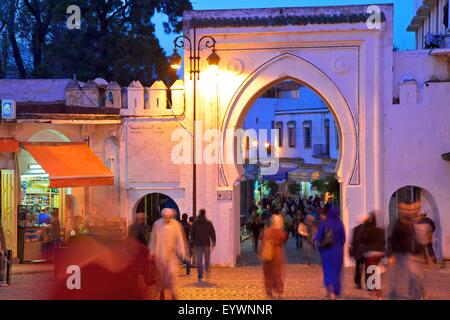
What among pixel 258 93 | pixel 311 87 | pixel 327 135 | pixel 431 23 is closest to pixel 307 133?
pixel 327 135

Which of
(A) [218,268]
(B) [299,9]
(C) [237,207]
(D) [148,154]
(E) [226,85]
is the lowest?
(A) [218,268]

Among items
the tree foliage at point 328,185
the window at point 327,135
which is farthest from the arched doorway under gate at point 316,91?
the window at point 327,135

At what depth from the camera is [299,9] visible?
18859 mm

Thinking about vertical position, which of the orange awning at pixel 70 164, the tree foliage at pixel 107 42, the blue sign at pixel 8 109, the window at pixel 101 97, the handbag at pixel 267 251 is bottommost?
the handbag at pixel 267 251

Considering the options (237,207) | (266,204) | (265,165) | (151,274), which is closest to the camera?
(151,274)

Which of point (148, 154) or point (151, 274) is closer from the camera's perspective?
point (151, 274)

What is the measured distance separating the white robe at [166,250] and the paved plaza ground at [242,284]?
35.3 inches

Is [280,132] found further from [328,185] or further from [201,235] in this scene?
[201,235]

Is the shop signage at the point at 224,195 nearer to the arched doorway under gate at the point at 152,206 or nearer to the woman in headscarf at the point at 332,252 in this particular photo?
the arched doorway under gate at the point at 152,206

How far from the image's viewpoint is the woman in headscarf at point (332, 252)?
12492mm
